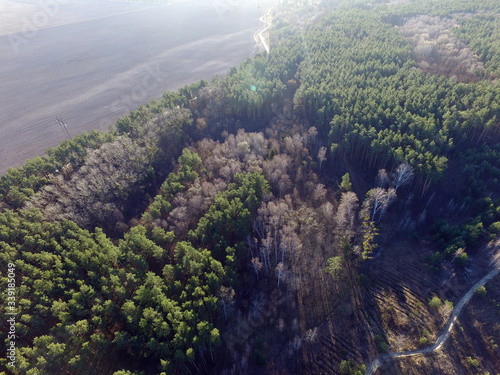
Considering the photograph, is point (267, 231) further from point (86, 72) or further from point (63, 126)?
point (86, 72)

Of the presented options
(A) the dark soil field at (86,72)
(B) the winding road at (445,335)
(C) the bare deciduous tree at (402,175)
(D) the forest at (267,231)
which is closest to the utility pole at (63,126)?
(A) the dark soil field at (86,72)

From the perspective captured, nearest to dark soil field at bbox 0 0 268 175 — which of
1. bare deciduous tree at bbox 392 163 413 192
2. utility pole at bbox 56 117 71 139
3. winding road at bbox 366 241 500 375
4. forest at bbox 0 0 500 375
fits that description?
utility pole at bbox 56 117 71 139

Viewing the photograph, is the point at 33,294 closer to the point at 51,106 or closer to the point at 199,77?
the point at 51,106

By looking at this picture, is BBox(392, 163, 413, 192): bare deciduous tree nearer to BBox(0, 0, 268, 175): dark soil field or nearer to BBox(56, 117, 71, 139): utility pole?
BBox(0, 0, 268, 175): dark soil field

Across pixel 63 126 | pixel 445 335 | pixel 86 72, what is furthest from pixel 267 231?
pixel 86 72

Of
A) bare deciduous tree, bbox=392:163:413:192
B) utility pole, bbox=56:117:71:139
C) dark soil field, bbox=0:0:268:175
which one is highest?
dark soil field, bbox=0:0:268:175

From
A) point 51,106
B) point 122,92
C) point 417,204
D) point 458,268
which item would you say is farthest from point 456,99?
point 51,106

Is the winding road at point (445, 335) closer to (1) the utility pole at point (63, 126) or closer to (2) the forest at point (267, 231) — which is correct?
(2) the forest at point (267, 231)
